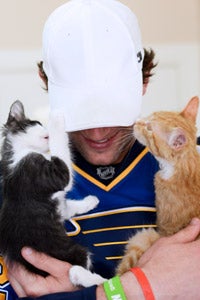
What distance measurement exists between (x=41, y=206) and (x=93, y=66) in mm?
397

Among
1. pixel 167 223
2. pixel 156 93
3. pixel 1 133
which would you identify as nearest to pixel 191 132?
pixel 167 223

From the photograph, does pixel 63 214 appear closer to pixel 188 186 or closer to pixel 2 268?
pixel 2 268

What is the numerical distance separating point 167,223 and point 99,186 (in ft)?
0.76

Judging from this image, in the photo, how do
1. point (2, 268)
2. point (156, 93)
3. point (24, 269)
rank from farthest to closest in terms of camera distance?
point (156, 93) < point (2, 268) < point (24, 269)

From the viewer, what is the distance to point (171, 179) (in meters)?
1.25

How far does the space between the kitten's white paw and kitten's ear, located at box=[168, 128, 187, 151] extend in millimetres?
269

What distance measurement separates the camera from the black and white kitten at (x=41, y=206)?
1181mm

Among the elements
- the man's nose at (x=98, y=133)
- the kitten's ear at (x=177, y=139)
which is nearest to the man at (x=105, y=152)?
the man's nose at (x=98, y=133)

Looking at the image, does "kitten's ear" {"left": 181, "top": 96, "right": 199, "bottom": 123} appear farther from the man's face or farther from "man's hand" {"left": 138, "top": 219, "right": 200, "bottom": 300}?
"man's hand" {"left": 138, "top": 219, "right": 200, "bottom": 300}

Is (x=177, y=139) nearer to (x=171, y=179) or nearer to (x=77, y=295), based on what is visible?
(x=171, y=179)

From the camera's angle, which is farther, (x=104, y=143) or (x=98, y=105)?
(x=104, y=143)

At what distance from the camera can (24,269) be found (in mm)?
1188

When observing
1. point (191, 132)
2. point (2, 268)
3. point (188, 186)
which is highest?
point (191, 132)

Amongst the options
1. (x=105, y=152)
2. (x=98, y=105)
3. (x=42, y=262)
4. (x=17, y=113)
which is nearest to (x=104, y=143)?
(x=105, y=152)
